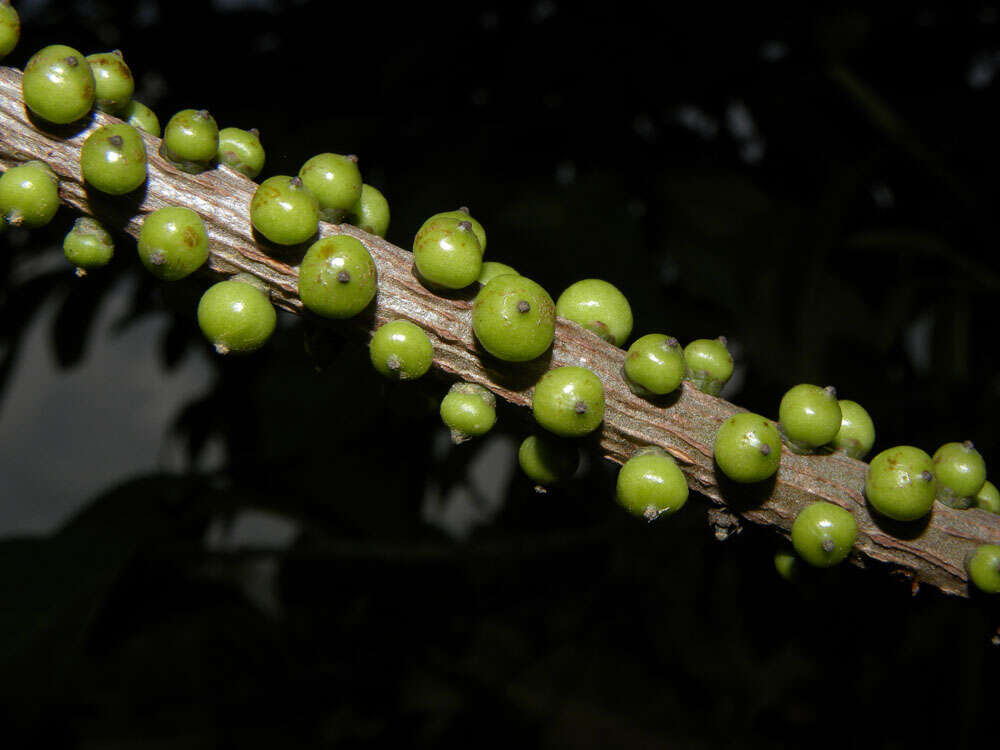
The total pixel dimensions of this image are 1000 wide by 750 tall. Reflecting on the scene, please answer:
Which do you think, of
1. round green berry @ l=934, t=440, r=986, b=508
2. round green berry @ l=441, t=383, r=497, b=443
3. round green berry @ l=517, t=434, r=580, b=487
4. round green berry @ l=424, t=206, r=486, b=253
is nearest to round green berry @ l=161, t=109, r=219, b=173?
round green berry @ l=424, t=206, r=486, b=253

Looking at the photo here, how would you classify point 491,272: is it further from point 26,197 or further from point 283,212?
point 26,197

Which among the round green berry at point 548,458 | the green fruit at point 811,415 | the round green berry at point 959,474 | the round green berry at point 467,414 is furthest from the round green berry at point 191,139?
the round green berry at point 959,474

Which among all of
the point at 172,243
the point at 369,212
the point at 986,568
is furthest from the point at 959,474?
the point at 172,243

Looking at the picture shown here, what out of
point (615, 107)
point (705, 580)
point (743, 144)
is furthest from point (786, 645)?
point (615, 107)

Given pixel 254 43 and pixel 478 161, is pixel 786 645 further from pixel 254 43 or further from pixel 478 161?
pixel 254 43

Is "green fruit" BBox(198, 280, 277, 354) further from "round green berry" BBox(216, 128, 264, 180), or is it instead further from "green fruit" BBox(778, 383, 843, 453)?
"green fruit" BBox(778, 383, 843, 453)
